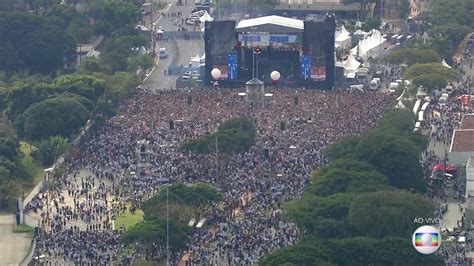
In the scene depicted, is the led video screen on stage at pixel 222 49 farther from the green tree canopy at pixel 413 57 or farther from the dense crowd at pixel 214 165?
the green tree canopy at pixel 413 57

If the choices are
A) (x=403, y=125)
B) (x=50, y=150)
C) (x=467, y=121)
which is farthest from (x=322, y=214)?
(x=467, y=121)

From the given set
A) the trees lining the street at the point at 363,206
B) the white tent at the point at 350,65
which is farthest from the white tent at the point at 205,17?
the trees lining the street at the point at 363,206

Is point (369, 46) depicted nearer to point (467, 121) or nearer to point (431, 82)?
point (431, 82)

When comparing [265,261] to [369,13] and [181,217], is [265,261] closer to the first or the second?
[181,217]

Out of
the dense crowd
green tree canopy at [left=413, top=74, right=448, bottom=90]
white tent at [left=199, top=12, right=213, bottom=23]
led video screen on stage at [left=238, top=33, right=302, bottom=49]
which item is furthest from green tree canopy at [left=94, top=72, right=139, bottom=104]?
white tent at [left=199, top=12, right=213, bottom=23]

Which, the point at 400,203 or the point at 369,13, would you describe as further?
the point at 369,13

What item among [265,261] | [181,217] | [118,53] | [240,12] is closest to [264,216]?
[181,217]
